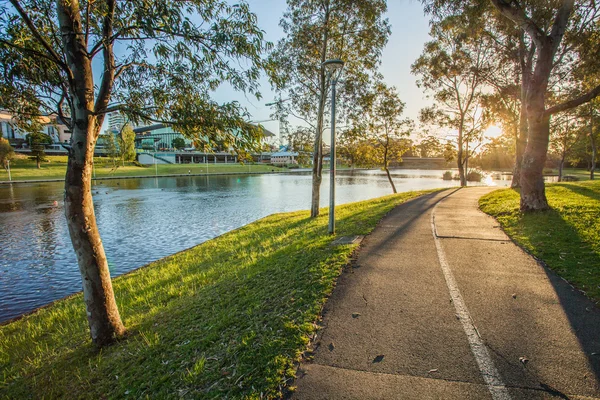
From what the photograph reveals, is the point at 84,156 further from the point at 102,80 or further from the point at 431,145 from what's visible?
the point at 431,145

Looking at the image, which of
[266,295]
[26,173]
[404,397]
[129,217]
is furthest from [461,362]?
[26,173]

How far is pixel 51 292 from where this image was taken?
34.0 feet

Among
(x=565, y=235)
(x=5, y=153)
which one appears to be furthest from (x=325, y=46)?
(x=5, y=153)

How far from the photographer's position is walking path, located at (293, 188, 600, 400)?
3268mm

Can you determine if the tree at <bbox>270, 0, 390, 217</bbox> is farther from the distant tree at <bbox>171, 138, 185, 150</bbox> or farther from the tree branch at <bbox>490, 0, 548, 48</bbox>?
the distant tree at <bbox>171, 138, 185, 150</bbox>

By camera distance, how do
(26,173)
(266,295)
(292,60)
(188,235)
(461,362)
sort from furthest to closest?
(26,173)
(188,235)
(292,60)
(266,295)
(461,362)

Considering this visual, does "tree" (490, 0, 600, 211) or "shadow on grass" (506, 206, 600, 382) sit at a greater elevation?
"tree" (490, 0, 600, 211)

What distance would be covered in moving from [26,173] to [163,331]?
7457 cm

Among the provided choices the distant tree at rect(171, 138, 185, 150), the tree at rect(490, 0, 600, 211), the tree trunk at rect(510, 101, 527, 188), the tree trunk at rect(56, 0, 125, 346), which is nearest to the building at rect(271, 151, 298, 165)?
the distant tree at rect(171, 138, 185, 150)

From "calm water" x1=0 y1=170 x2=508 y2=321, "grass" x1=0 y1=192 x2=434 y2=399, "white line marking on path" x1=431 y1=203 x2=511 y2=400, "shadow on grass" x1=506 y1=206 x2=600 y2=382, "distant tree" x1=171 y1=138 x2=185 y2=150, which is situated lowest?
"calm water" x1=0 y1=170 x2=508 y2=321

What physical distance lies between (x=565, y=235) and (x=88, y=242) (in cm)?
1096

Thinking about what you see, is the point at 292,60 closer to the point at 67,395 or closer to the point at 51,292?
the point at 51,292

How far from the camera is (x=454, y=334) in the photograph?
4176mm

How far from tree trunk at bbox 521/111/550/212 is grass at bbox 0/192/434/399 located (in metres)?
7.51
